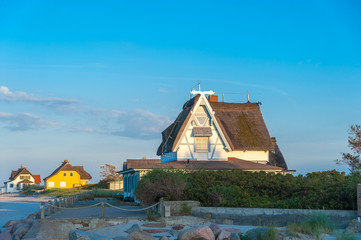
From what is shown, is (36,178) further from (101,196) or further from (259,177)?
(259,177)

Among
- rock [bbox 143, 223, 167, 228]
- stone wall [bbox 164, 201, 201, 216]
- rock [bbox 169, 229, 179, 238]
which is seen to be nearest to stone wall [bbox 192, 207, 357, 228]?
stone wall [bbox 164, 201, 201, 216]

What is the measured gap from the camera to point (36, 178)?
119 meters

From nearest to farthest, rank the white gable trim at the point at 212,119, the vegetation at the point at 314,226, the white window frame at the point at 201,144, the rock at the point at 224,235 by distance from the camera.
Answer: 1. the rock at the point at 224,235
2. the vegetation at the point at 314,226
3. the white gable trim at the point at 212,119
4. the white window frame at the point at 201,144

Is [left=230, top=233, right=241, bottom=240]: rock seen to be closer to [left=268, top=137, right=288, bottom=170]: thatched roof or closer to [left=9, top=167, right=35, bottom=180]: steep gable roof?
[left=268, top=137, right=288, bottom=170]: thatched roof

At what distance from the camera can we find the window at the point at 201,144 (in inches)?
1192

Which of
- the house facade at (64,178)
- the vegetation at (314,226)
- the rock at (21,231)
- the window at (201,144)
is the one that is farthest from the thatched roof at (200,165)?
the house facade at (64,178)

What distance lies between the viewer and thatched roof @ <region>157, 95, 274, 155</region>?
31469 mm

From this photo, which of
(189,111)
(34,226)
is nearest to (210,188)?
(34,226)

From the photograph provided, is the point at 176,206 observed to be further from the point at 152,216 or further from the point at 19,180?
the point at 19,180

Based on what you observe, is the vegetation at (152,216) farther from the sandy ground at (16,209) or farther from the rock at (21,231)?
the sandy ground at (16,209)

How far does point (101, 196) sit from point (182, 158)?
12581mm

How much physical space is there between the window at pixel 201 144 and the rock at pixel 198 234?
1642cm

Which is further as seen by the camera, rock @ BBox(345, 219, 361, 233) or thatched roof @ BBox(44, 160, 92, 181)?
thatched roof @ BBox(44, 160, 92, 181)

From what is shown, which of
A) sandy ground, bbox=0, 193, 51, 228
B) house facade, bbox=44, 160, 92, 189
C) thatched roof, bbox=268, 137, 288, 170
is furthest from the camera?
house facade, bbox=44, 160, 92, 189
